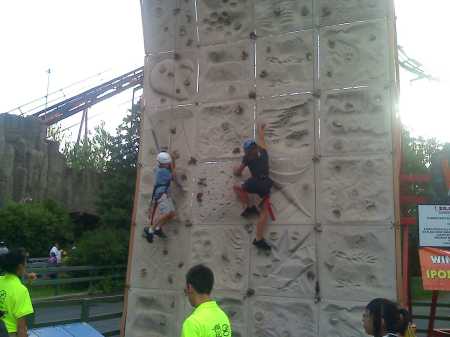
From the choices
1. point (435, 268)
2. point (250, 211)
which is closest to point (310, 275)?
point (250, 211)

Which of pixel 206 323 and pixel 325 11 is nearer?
pixel 206 323

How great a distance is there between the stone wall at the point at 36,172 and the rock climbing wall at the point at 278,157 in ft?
69.9

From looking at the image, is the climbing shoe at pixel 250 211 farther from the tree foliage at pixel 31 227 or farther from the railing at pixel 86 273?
the tree foliage at pixel 31 227

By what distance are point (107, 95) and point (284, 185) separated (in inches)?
1112

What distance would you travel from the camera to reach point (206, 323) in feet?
11.7

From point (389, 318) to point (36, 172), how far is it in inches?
1198

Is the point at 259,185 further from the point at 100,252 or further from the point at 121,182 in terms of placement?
the point at 121,182

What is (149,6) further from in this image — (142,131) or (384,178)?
(384,178)

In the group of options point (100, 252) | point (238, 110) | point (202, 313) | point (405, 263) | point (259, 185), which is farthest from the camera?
point (100, 252)

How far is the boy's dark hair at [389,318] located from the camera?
11.4 ft

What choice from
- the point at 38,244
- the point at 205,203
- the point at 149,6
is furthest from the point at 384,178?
the point at 38,244

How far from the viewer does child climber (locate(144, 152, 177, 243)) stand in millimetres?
7816

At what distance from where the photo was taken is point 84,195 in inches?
1307

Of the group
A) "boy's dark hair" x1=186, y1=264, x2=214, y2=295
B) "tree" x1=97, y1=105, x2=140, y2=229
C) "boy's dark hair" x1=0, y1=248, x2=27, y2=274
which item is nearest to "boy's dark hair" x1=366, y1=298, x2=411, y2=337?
"boy's dark hair" x1=186, y1=264, x2=214, y2=295
